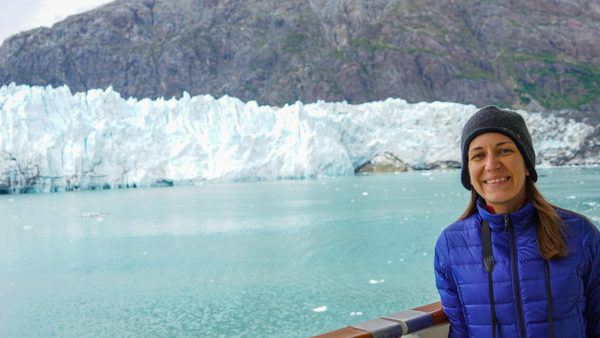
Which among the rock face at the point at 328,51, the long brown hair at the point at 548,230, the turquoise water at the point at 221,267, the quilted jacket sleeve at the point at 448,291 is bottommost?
the turquoise water at the point at 221,267

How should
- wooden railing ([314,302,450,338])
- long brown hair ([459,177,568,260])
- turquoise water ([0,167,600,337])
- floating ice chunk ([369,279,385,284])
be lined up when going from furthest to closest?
floating ice chunk ([369,279,385,284])
turquoise water ([0,167,600,337])
wooden railing ([314,302,450,338])
long brown hair ([459,177,568,260])

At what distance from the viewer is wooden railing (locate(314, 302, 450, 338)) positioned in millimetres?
1790

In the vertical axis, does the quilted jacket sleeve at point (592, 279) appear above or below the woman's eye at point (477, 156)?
below

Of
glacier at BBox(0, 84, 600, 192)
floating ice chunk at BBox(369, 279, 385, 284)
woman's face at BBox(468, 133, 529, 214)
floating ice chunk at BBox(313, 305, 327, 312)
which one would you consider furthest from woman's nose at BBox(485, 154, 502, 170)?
→ glacier at BBox(0, 84, 600, 192)

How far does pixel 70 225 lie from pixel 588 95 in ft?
241

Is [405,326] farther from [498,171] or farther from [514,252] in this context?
[498,171]

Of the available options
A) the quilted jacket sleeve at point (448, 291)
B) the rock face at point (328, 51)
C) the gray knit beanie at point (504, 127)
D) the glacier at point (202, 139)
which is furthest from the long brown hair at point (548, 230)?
the rock face at point (328, 51)

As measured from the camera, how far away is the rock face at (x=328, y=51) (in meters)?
81.3

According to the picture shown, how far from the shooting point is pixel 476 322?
60.9 inches

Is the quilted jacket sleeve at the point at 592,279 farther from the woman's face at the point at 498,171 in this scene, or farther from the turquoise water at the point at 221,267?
the turquoise water at the point at 221,267

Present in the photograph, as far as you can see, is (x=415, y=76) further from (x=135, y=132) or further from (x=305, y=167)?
(x=135, y=132)

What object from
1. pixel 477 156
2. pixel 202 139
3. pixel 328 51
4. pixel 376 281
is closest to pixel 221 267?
pixel 376 281

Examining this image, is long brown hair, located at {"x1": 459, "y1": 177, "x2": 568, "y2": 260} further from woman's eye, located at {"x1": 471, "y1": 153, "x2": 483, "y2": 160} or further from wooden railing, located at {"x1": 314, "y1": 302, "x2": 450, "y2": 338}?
Answer: wooden railing, located at {"x1": 314, "y1": 302, "x2": 450, "y2": 338}

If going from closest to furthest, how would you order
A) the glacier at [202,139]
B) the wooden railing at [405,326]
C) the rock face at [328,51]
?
the wooden railing at [405,326], the glacier at [202,139], the rock face at [328,51]
